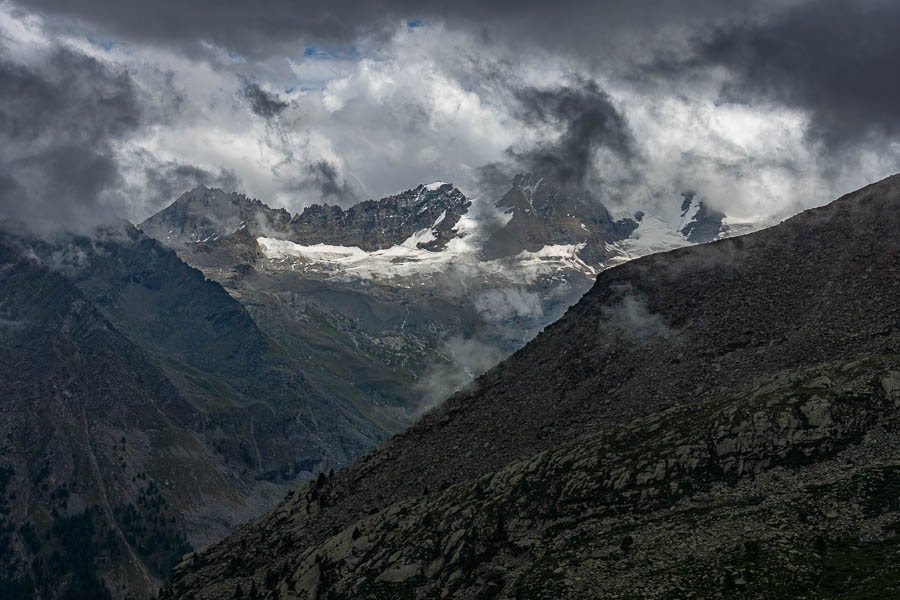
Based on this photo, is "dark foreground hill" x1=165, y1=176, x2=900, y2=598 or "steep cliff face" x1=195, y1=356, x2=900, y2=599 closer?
"steep cliff face" x1=195, y1=356, x2=900, y2=599

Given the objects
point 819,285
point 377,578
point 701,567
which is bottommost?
point 701,567

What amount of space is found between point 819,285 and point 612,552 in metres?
94.0

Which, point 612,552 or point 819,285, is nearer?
point 612,552

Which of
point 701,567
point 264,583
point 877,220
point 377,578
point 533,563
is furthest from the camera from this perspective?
point 877,220

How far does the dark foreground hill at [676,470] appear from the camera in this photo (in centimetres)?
10012

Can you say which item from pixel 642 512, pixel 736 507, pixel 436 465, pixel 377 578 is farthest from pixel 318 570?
pixel 736 507

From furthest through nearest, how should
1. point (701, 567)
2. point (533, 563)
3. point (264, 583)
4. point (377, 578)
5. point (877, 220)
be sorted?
point (877, 220), point (264, 583), point (377, 578), point (533, 563), point (701, 567)

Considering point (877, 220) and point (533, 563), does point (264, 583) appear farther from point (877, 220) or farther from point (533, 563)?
point (877, 220)

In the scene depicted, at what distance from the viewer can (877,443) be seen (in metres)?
A: 114

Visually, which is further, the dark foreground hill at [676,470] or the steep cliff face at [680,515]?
the dark foreground hill at [676,470]

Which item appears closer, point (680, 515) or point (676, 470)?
point (680, 515)

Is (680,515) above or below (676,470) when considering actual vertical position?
below

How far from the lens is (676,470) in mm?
126250

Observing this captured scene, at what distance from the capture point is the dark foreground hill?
100125 millimetres
